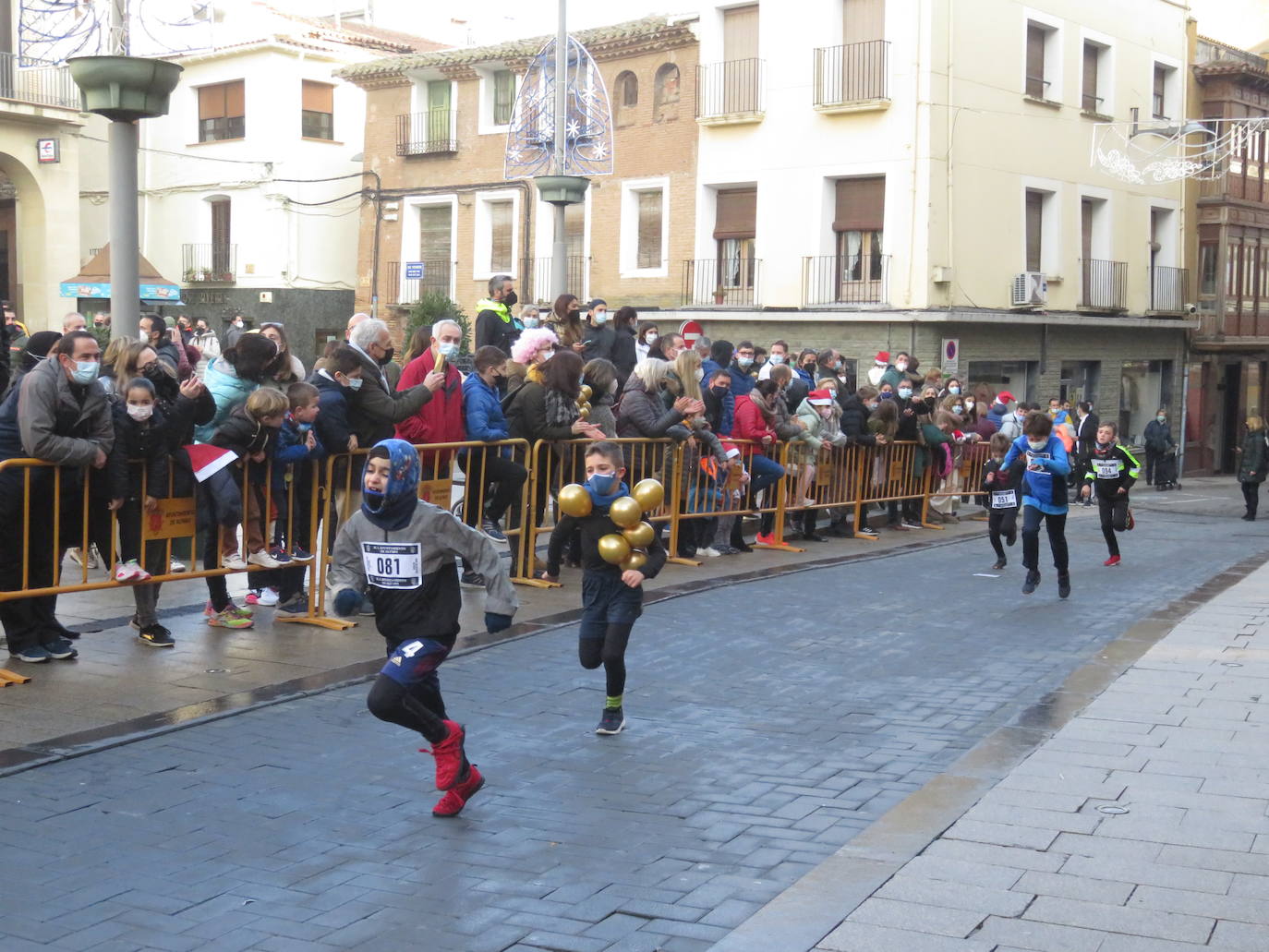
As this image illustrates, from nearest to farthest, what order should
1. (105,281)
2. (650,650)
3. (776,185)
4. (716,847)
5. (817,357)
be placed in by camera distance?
(716,847)
(650,650)
(817,357)
(105,281)
(776,185)

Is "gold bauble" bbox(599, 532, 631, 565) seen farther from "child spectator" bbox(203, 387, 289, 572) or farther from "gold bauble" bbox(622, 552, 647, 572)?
"child spectator" bbox(203, 387, 289, 572)

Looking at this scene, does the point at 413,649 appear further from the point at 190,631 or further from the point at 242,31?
the point at 242,31

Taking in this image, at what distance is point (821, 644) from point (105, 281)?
66.5ft

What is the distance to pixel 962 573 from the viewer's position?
1363 cm

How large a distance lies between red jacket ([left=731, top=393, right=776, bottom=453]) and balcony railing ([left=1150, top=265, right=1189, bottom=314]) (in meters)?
24.1

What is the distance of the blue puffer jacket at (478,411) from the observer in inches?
435

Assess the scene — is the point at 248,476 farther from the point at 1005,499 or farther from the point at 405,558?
the point at 1005,499

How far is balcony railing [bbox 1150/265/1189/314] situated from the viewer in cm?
3550

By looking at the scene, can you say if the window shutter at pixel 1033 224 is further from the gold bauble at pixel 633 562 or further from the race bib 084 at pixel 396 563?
the race bib 084 at pixel 396 563

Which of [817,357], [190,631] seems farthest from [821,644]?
[817,357]

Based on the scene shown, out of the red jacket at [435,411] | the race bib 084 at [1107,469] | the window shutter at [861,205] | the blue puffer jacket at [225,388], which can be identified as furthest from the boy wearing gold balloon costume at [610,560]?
the window shutter at [861,205]

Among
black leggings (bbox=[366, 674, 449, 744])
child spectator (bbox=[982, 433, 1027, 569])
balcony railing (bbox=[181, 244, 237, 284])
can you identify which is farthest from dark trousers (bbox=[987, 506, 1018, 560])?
balcony railing (bbox=[181, 244, 237, 284])

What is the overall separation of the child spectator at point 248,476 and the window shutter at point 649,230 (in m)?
22.7

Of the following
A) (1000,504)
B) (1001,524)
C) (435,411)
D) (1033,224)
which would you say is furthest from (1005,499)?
(1033,224)
